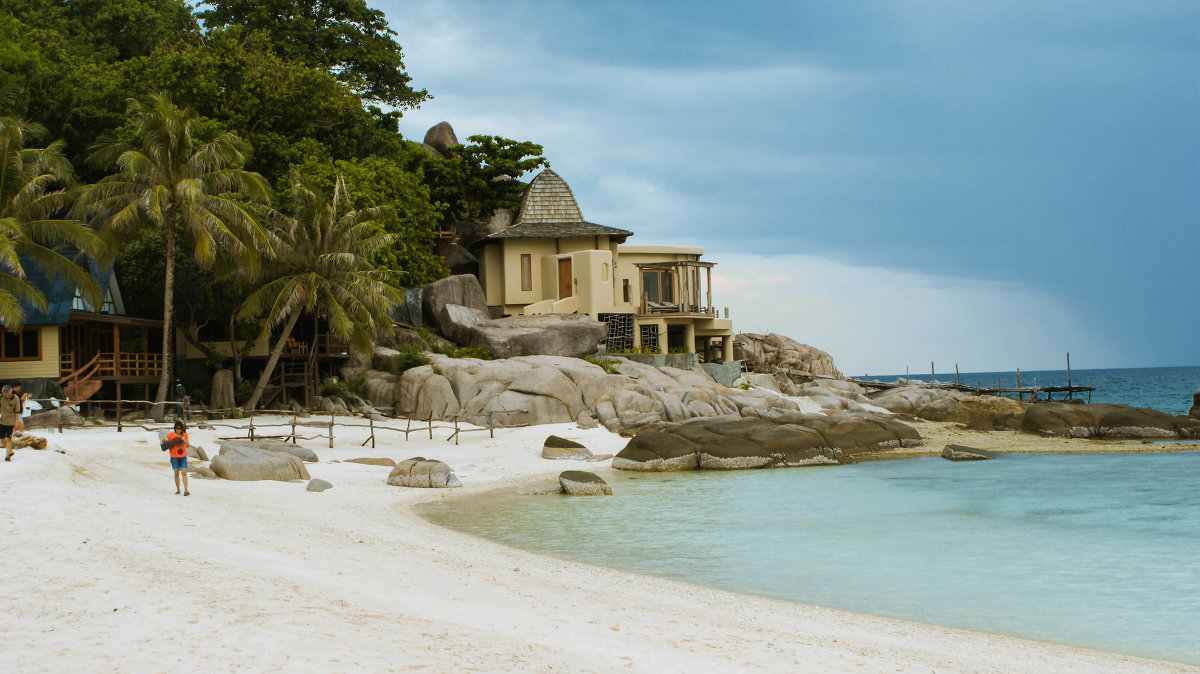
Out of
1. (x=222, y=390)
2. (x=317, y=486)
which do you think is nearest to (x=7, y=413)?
(x=317, y=486)

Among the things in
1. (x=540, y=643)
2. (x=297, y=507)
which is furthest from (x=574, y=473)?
(x=540, y=643)

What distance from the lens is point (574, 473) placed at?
20.9 meters

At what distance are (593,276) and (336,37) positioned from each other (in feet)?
66.5

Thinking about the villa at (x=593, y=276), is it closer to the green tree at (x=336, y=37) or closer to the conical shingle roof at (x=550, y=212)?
the conical shingle roof at (x=550, y=212)

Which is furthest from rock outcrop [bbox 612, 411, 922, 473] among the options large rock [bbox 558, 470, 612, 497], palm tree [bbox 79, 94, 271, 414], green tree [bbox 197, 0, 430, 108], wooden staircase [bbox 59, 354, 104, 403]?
green tree [bbox 197, 0, 430, 108]

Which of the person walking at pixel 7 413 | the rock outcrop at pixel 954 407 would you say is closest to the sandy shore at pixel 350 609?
the person walking at pixel 7 413

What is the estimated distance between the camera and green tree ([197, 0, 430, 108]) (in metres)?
47.1

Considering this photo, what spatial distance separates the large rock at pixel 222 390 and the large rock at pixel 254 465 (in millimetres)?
11762

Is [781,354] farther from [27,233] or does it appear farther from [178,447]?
[178,447]

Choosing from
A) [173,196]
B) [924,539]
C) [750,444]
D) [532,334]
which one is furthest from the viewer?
[532,334]

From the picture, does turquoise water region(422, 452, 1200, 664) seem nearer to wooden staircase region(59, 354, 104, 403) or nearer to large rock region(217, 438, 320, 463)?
large rock region(217, 438, 320, 463)

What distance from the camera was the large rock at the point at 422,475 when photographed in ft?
68.3

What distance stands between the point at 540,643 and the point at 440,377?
81.3 feet

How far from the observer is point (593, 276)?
1678 inches
